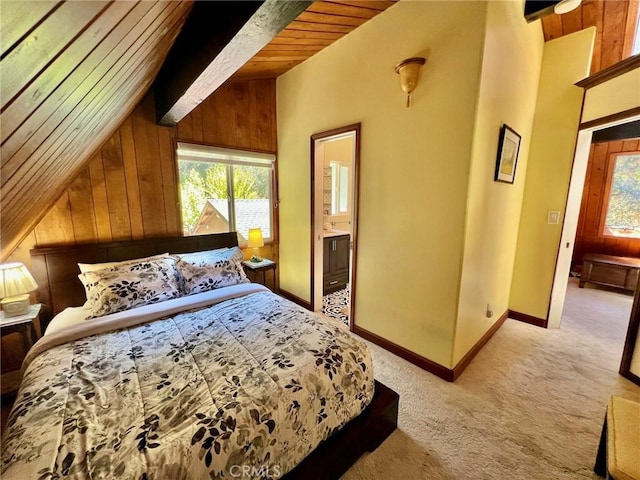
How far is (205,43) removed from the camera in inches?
52.9

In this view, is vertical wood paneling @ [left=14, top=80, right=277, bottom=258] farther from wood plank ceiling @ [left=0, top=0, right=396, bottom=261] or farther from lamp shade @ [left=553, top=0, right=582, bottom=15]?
lamp shade @ [left=553, top=0, right=582, bottom=15]

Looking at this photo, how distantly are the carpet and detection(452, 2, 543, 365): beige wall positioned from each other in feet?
4.29

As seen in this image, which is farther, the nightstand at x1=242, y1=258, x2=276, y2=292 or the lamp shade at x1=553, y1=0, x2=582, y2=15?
the nightstand at x1=242, y1=258, x2=276, y2=292

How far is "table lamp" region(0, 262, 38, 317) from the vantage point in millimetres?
1810

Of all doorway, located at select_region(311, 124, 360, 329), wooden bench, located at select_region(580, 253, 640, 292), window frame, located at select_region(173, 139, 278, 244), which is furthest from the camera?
wooden bench, located at select_region(580, 253, 640, 292)

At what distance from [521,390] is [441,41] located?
8.67 feet

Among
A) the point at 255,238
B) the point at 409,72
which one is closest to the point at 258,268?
the point at 255,238

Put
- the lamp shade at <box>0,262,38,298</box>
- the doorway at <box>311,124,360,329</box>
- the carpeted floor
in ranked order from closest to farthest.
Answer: the carpeted floor, the lamp shade at <box>0,262,38,298</box>, the doorway at <box>311,124,360,329</box>

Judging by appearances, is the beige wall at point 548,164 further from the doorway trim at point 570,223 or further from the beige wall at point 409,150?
the beige wall at point 409,150

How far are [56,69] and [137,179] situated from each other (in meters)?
2.30

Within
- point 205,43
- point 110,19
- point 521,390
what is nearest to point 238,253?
point 205,43

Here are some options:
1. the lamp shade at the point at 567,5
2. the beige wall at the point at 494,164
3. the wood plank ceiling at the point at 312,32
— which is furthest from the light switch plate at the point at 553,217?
the wood plank ceiling at the point at 312,32

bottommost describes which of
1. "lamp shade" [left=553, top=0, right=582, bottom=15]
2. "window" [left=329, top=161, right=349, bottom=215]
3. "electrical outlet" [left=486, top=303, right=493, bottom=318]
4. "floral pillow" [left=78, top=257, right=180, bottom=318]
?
"electrical outlet" [left=486, top=303, right=493, bottom=318]

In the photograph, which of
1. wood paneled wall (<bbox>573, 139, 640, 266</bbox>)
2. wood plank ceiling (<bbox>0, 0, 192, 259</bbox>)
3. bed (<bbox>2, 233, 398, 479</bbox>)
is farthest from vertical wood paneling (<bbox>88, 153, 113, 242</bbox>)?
wood paneled wall (<bbox>573, 139, 640, 266</bbox>)
